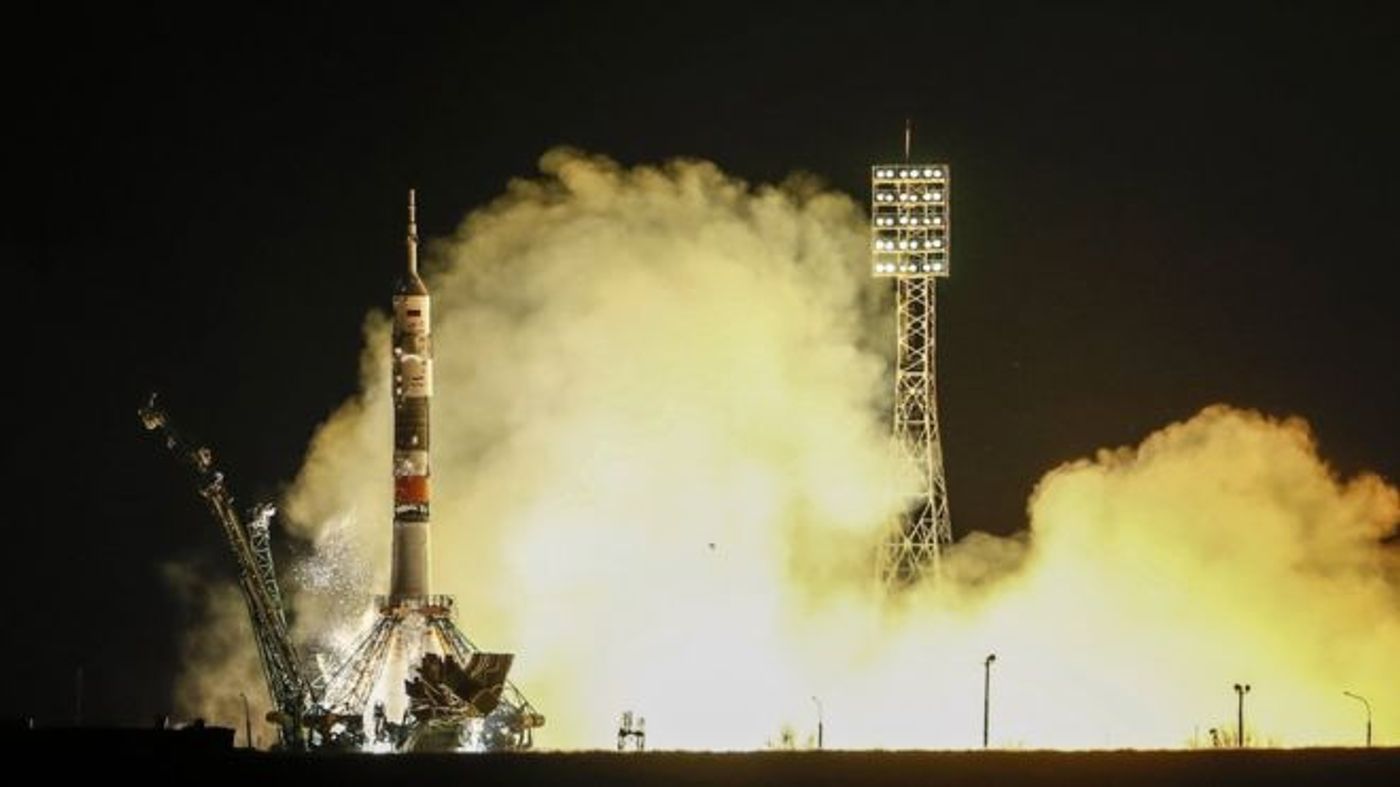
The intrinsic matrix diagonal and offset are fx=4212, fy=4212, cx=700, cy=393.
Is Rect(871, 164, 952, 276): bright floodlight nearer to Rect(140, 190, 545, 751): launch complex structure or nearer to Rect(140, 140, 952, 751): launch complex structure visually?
Rect(140, 140, 952, 751): launch complex structure

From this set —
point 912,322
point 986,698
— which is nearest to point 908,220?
point 912,322

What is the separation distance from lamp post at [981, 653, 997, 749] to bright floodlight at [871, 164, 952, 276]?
33.4ft

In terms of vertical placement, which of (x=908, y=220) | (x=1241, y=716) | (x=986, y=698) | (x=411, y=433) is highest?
(x=908, y=220)

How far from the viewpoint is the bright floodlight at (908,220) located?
107 m

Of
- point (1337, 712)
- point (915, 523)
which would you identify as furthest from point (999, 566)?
point (1337, 712)

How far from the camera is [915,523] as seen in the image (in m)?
111

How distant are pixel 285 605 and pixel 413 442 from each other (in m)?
9.02

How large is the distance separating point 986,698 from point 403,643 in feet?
52.5

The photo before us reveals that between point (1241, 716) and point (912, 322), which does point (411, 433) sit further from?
point (1241, 716)

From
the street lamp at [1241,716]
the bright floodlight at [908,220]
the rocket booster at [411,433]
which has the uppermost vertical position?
the bright floodlight at [908,220]

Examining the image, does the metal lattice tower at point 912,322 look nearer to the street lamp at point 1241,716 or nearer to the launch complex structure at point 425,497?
the launch complex structure at point 425,497

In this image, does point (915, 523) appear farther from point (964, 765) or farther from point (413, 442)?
point (964, 765)

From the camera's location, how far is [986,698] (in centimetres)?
10144

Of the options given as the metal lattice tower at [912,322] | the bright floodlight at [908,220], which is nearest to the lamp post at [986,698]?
the metal lattice tower at [912,322]
